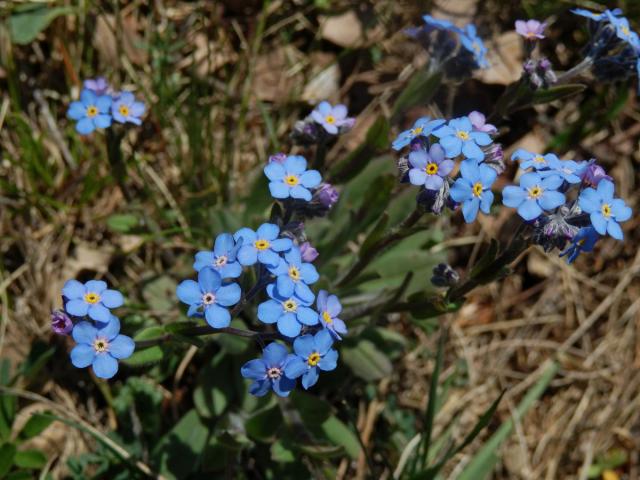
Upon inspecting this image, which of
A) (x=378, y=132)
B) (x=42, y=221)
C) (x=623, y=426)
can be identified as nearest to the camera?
(x=378, y=132)

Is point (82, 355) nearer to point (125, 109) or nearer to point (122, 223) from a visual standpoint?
point (125, 109)

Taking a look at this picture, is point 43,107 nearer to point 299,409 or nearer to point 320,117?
point 320,117

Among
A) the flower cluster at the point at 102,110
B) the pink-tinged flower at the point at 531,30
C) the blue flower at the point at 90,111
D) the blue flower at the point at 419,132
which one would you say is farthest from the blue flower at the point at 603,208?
the blue flower at the point at 90,111

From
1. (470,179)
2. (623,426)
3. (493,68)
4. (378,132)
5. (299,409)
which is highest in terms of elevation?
(470,179)

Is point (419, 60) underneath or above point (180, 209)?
above

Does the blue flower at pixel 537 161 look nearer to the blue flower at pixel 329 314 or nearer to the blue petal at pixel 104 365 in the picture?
the blue flower at pixel 329 314

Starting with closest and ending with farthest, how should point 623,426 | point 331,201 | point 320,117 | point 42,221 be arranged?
point 331,201
point 320,117
point 42,221
point 623,426

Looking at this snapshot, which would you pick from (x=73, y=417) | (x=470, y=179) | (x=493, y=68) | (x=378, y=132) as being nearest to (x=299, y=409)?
(x=73, y=417)

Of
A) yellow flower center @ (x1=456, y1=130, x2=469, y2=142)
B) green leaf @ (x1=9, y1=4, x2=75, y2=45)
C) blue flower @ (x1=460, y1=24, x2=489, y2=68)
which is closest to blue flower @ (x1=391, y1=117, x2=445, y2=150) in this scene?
yellow flower center @ (x1=456, y1=130, x2=469, y2=142)
